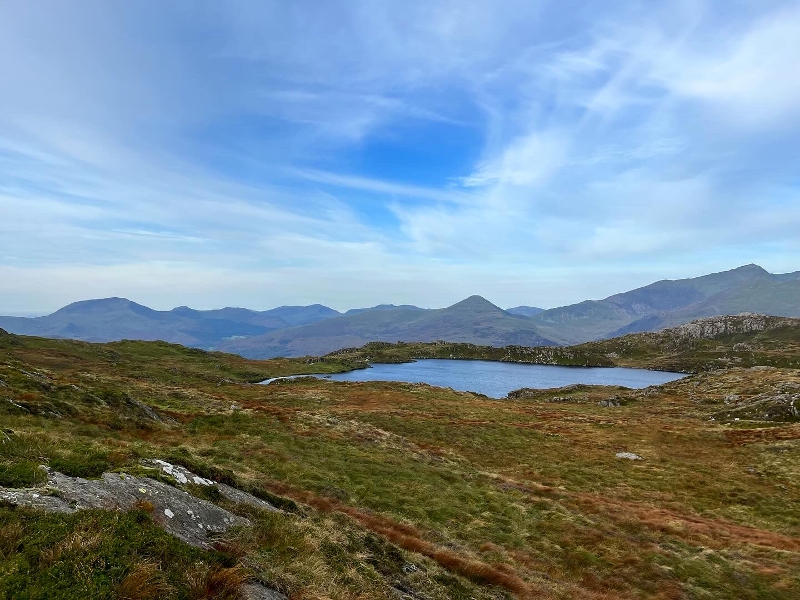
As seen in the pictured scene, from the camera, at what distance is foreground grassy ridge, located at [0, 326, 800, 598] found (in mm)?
12445

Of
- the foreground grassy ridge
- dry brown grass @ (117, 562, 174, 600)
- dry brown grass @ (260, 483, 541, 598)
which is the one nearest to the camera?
dry brown grass @ (117, 562, 174, 600)

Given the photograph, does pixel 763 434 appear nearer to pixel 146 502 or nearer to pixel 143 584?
pixel 146 502

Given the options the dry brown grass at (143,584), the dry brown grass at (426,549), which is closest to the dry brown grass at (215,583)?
the dry brown grass at (143,584)

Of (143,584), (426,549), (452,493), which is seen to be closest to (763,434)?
(452,493)

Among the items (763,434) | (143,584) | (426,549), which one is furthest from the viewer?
(763,434)

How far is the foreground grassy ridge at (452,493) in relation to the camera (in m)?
12.4

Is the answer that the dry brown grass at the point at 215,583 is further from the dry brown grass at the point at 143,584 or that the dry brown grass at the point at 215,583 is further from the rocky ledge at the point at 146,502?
the dry brown grass at the point at 143,584

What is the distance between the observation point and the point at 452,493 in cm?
2809

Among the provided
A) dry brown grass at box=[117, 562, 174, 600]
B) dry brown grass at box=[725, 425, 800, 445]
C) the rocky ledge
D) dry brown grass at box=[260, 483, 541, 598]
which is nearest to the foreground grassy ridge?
dry brown grass at box=[260, 483, 541, 598]

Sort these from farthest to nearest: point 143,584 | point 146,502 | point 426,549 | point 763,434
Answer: point 763,434 < point 426,549 < point 146,502 < point 143,584

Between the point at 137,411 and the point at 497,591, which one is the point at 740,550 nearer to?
the point at 497,591

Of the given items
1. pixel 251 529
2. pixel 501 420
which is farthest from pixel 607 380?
pixel 251 529

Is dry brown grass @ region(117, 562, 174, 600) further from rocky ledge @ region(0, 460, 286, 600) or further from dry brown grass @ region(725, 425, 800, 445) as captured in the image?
dry brown grass @ region(725, 425, 800, 445)

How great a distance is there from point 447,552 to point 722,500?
30965 millimetres
